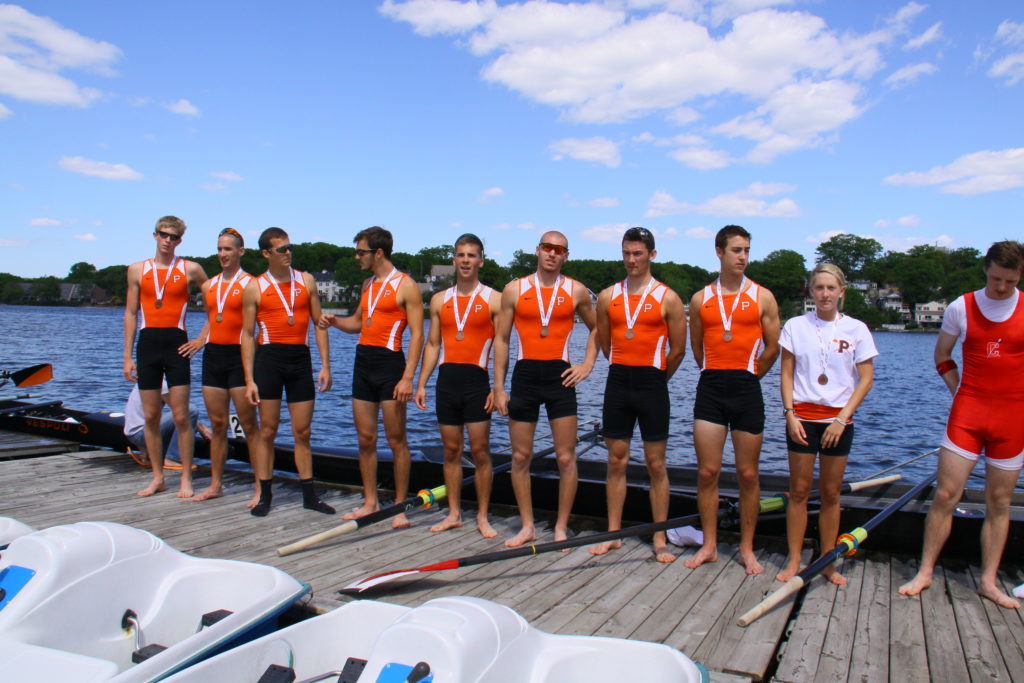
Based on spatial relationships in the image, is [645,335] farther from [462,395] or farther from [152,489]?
[152,489]

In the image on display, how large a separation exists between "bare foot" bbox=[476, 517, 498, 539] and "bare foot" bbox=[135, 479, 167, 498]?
10.0ft

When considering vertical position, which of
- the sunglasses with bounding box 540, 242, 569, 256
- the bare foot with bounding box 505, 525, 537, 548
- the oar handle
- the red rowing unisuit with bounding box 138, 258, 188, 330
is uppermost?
the sunglasses with bounding box 540, 242, 569, 256

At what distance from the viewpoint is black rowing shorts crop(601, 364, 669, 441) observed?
15.4 feet

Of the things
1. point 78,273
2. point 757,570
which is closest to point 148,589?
point 757,570

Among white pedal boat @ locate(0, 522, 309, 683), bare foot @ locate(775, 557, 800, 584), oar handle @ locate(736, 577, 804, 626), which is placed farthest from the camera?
bare foot @ locate(775, 557, 800, 584)

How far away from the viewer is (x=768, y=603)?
12.0 ft

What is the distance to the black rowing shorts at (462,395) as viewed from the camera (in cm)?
518

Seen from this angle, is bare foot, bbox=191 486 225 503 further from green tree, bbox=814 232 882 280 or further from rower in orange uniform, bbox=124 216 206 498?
green tree, bbox=814 232 882 280

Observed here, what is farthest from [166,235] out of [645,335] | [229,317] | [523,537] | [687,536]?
[687,536]

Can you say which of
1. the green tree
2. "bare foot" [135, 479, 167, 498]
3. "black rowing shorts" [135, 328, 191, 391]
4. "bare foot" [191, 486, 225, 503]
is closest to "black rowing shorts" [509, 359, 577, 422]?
"bare foot" [191, 486, 225, 503]

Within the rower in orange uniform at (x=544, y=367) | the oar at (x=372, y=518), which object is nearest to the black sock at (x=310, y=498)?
the oar at (x=372, y=518)

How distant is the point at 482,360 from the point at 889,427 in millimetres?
17139

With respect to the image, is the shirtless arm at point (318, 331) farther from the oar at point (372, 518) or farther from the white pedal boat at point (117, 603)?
the white pedal boat at point (117, 603)

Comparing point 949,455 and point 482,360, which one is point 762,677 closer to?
point 949,455
